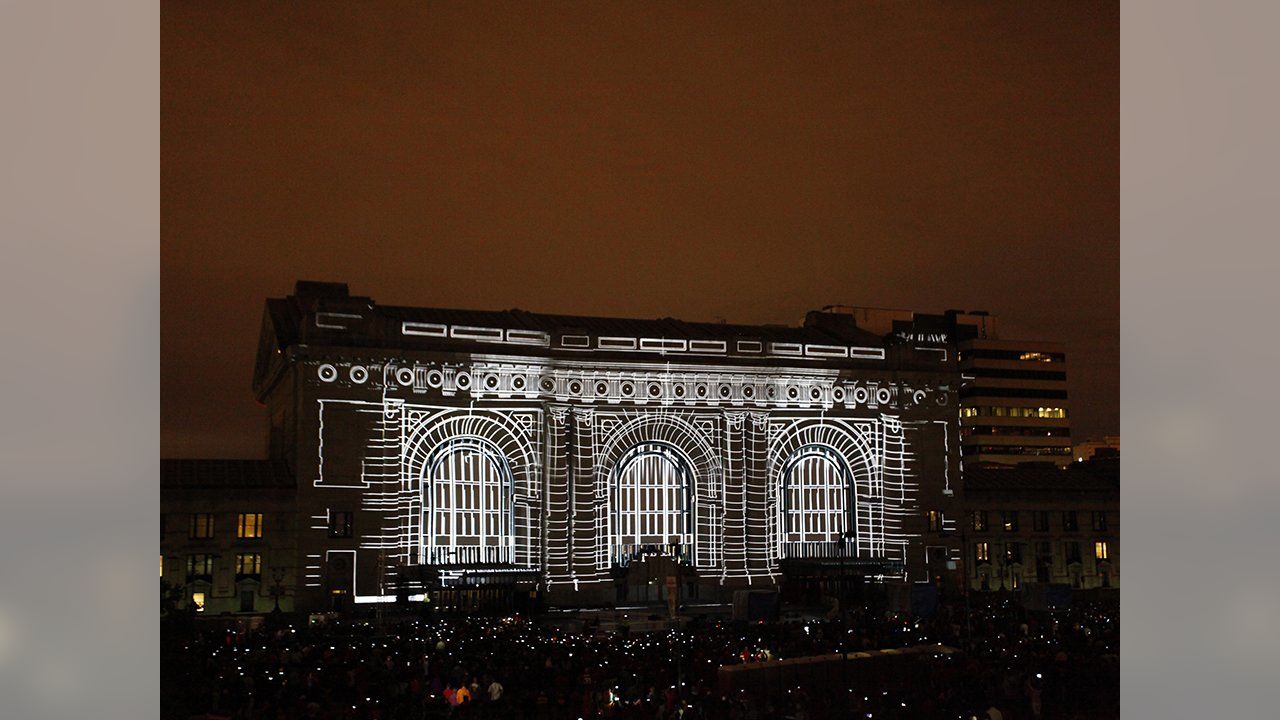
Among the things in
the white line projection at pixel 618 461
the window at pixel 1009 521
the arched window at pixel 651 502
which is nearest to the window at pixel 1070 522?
the window at pixel 1009 521

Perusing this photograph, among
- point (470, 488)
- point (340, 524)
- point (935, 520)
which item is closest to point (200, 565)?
point (340, 524)

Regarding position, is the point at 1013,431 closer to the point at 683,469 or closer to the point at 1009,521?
the point at 1009,521

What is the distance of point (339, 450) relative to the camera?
2229 inches

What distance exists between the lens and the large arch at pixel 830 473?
66.1 m

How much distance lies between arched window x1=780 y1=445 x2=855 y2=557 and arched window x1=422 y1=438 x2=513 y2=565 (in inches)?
576

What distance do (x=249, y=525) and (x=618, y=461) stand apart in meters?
17.4

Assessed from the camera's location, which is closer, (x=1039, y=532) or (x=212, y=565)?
(x=212, y=565)

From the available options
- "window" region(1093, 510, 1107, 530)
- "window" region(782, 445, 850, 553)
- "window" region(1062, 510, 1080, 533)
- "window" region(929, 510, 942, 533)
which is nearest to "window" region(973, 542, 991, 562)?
"window" region(929, 510, 942, 533)

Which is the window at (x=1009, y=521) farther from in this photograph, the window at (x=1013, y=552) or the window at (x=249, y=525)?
the window at (x=249, y=525)

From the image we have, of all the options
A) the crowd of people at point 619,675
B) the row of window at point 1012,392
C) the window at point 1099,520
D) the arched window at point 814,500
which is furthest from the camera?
the row of window at point 1012,392

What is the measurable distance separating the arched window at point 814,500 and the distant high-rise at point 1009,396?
65215 mm

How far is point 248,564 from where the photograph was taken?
5478cm

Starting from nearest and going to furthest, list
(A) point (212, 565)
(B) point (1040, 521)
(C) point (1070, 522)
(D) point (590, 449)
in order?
1. (A) point (212, 565)
2. (D) point (590, 449)
3. (B) point (1040, 521)
4. (C) point (1070, 522)
